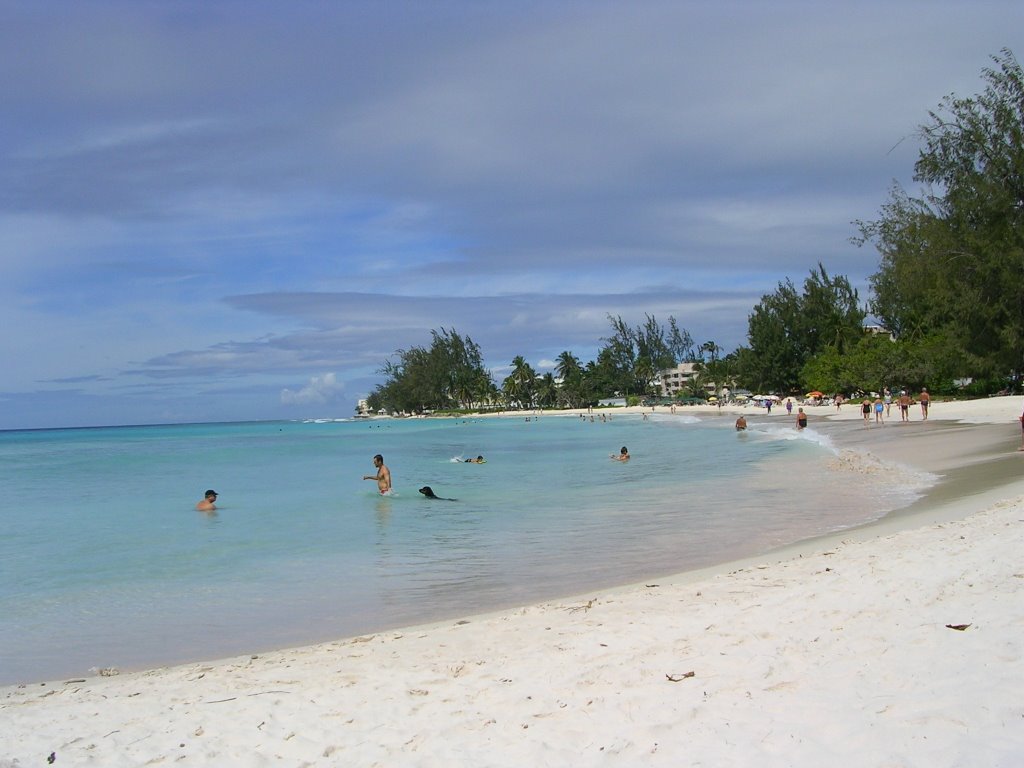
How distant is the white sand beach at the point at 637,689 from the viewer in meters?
3.76

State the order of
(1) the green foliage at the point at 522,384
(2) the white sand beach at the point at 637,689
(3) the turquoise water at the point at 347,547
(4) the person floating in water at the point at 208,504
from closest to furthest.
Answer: (2) the white sand beach at the point at 637,689
(3) the turquoise water at the point at 347,547
(4) the person floating in water at the point at 208,504
(1) the green foliage at the point at 522,384

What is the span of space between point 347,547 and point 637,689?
919 cm

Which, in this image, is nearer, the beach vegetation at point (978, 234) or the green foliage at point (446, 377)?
the beach vegetation at point (978, 234)

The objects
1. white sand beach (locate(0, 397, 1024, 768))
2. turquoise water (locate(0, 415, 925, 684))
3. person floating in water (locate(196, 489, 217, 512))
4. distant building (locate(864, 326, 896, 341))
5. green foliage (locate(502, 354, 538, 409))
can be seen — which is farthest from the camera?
green foliage (locate(502, 354, 538, 409))

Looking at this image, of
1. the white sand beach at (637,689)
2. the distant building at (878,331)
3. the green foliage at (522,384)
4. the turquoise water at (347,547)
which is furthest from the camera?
the green foliage at (522,384)

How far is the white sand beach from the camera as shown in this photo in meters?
3.76

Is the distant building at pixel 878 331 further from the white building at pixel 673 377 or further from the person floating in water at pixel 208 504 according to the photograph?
the person floating in water at pixel 208 504

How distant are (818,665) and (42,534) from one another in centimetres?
1719

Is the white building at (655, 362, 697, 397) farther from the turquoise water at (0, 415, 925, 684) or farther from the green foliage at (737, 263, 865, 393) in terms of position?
the turquoise water at (0, 415, 925, 684)

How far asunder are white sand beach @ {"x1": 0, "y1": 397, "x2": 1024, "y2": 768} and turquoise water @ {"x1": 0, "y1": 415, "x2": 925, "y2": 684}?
1.43 meters

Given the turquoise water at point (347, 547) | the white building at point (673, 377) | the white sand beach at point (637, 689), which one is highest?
the white building at point (673, 377)

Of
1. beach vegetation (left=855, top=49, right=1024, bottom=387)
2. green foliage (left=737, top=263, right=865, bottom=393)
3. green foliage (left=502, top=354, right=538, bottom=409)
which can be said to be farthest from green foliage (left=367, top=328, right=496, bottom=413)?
beach vegetation (left=855, top=49, right=1024, bottom=387)

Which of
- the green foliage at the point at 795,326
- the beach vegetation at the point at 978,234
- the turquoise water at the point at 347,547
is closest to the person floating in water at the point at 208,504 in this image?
the turquoise water at the point at 347,547

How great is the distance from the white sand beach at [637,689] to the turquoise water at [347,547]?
1.43 m
